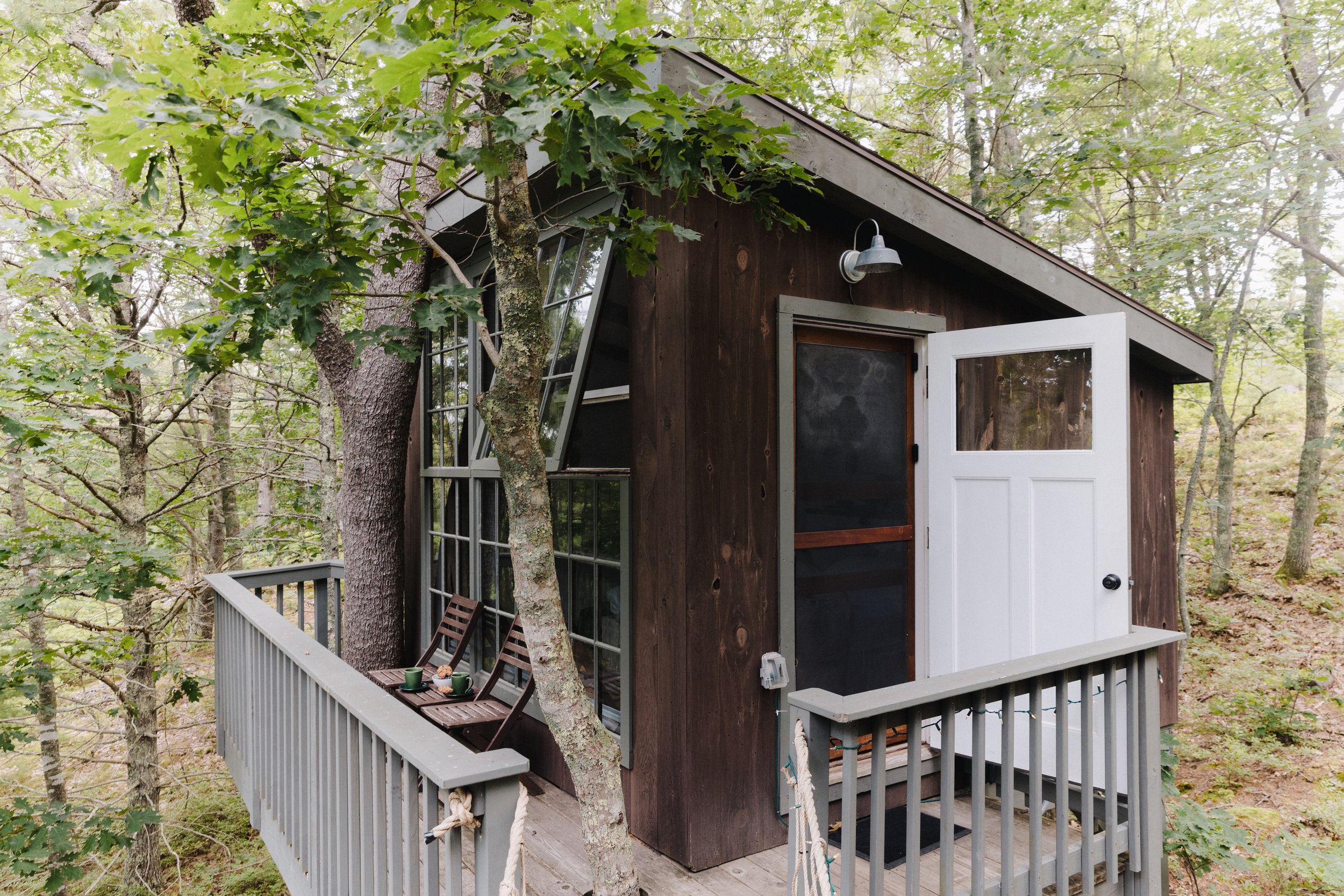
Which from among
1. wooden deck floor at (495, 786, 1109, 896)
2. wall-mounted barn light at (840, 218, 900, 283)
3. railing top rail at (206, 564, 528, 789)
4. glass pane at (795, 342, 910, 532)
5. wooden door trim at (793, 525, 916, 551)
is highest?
wall-mounted barn light at (840, 218, 900, 283)

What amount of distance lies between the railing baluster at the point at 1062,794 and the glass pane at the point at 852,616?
88 cm

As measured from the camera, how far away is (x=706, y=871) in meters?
2.73

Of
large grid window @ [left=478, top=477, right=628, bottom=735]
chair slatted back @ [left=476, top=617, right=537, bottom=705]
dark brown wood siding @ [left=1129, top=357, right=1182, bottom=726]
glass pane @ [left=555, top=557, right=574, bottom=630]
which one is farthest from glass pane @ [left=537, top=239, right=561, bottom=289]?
dark brown wood siding @ [left=1129, top=357, right=1182, bottom=726]

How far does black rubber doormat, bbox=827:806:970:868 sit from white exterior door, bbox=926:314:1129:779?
0.41m

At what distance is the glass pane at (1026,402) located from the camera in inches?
124

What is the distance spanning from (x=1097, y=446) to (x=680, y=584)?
177 cm

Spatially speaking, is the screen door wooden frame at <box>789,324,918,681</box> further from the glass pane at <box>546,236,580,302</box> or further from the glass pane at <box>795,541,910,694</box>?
the glass pane at <box>546,236,580,302</box>

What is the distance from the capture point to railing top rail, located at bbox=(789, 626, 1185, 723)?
6.27 ft

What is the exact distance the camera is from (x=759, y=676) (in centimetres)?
295

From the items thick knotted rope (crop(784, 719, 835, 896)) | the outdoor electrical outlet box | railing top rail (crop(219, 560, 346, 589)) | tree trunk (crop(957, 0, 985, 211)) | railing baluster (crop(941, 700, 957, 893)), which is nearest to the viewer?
thick knotted rope (crop(784, 719, 835, 896))

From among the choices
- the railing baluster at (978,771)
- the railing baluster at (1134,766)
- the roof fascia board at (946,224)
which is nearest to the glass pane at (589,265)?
the roof fascia board at (946,224)

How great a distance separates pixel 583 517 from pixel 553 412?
19.7 inches

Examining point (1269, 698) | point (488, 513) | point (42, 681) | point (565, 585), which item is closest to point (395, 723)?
point (565, 585)

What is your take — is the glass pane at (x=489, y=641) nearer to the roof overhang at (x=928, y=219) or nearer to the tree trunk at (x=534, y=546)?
the tree trunk at (x=534, y=546)
